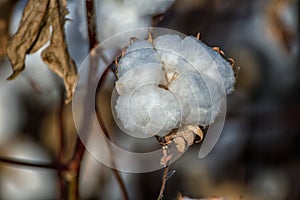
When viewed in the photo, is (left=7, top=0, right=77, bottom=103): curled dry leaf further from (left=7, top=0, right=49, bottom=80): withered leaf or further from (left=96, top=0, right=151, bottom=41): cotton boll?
(left=96, top=0, right=151, bottom=41): cotton boll

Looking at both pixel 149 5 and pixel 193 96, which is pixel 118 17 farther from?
pixel 193 96

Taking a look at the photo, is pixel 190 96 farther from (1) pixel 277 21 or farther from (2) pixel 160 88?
(1) pixel 277 21

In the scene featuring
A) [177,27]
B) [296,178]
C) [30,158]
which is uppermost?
[177,27]

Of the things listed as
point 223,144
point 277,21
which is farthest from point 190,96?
point 223,144

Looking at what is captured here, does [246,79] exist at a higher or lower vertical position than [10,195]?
higher

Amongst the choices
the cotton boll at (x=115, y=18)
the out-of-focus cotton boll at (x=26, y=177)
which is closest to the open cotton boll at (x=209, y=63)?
the cotton boll at (x=115, y=18)

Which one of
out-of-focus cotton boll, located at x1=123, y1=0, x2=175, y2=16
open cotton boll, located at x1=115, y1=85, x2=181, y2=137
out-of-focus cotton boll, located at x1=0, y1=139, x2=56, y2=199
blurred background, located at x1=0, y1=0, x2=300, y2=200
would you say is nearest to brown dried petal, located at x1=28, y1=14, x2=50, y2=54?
out-of-focus cotton boll, located at x1=123, y1=0, x2=175, y2=16
